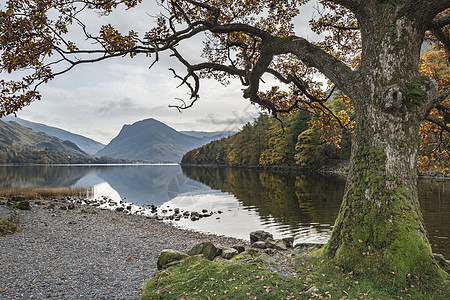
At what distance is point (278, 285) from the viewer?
5148 mm

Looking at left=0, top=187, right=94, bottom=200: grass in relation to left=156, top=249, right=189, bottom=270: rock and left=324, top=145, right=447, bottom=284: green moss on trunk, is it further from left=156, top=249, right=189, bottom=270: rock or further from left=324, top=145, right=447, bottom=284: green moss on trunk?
left=324, top=145, right=447, bottom=284: green moss on trunk

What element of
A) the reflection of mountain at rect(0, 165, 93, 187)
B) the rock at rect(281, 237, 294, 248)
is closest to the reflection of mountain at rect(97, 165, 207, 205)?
the reflection of mountain at rect(0, 165, 93, 187)

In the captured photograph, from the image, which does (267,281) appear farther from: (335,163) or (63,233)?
(335,163)

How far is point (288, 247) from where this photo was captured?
14.0m

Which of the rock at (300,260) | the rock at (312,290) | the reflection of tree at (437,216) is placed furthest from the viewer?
the reflection of tree at (437,216)

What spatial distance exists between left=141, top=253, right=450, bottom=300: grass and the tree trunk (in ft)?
0.83

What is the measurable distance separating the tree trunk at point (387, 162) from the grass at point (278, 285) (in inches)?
9.9

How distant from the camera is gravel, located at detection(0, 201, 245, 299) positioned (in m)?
6.89

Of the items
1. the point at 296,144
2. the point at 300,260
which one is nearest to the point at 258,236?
the point at 300,260

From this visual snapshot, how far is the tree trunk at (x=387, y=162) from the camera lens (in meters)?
4.99

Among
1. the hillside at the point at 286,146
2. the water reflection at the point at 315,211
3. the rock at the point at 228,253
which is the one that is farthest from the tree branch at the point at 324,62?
the hillside at the point at 286,146

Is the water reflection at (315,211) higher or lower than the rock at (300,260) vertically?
lower

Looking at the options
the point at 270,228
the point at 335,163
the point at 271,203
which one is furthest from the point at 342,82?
the point at 335,163

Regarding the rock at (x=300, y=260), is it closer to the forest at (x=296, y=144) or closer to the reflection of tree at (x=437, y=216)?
the reflection of tree at (x=437, y=216)
